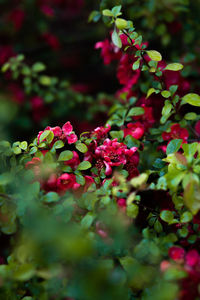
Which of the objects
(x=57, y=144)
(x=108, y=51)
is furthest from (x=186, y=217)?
(x=108, y=51)

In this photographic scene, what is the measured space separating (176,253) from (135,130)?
0.49 meters

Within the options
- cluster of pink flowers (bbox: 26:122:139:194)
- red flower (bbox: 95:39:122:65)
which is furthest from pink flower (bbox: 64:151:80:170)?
red flower (bbox: 95:39:122:65)

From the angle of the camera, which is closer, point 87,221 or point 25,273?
point 25,273

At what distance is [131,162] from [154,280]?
407mm

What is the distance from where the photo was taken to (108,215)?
72 centimetres

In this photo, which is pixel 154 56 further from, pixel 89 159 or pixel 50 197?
pixel 50 197

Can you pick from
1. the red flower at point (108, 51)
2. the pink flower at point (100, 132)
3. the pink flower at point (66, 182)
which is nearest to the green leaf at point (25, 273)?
the pink flower at point (66, 182)

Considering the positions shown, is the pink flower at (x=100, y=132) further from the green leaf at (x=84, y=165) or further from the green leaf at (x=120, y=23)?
the green leaf at (x=120, y=23)

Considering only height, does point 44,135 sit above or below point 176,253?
above

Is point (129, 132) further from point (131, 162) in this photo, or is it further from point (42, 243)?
point (42, 243)

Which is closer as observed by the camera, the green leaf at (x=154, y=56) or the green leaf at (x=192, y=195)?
the green leaf at (x=192, y=195)

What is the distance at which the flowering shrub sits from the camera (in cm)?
60

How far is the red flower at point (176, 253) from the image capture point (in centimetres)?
71

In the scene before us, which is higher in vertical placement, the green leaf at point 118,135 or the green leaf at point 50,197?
the green leaf at point 50,197
